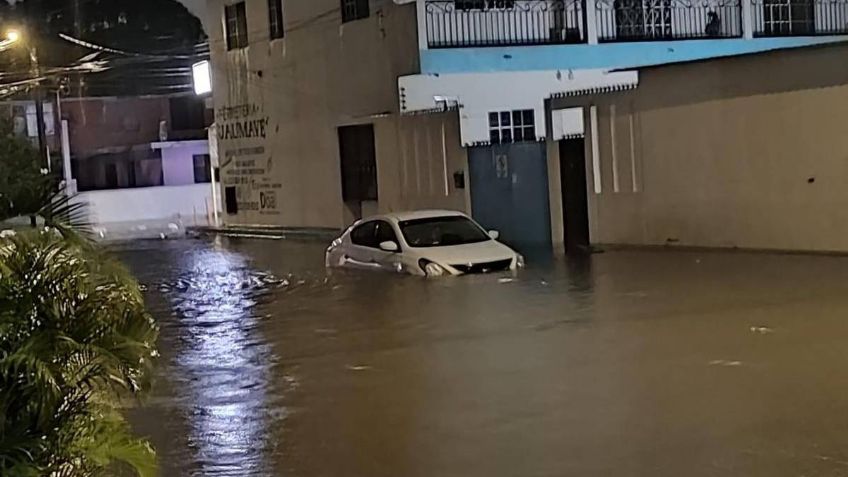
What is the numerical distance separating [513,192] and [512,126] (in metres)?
4.31

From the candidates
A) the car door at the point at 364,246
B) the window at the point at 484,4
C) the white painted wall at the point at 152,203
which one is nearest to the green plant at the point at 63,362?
the car door at the point at 364,246

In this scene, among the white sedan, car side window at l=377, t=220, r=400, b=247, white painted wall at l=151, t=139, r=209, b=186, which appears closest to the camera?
the white sedan

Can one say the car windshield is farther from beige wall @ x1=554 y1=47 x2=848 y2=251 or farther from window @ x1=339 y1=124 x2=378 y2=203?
window @ x1=339 y1=124 x2=378 y2=203

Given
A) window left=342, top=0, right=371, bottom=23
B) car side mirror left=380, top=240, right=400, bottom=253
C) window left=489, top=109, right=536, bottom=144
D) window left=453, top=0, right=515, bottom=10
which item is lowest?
car side mirror left=380, top=240, right=400, bottom=253

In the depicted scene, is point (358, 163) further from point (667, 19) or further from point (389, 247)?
point (389, 247)

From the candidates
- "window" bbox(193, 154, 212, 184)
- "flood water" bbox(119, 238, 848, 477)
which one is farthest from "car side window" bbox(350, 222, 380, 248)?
"window" bbox(193, 154, 212, 184)

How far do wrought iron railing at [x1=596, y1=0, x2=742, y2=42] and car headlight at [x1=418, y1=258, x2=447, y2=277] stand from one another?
14.4 metres

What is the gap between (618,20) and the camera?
3553 cm

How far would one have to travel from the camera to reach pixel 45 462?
5.45m

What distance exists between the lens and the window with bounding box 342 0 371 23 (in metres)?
36.0

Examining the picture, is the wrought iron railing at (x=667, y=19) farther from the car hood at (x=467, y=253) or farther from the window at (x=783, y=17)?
the car hood at (x=467, y=253)

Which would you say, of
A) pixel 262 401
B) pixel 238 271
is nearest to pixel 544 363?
pixel 262 401

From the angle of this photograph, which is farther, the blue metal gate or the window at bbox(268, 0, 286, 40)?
the window at bbox(268, 0, 286, 40)

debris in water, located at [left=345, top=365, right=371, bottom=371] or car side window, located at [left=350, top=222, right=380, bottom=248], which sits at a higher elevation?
car side window, located at [left=350, top=222, right=380, bottom=248]
